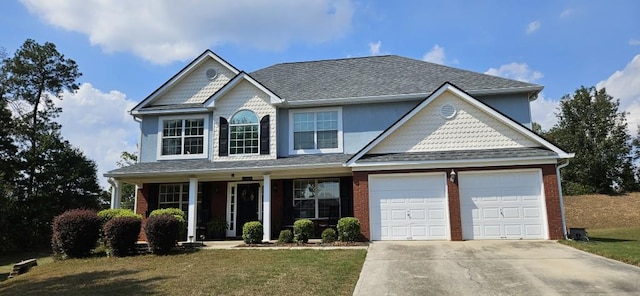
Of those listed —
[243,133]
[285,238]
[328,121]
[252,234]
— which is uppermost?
[328,121]

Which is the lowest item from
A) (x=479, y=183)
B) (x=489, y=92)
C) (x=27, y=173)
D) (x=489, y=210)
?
(x=489, y=210)

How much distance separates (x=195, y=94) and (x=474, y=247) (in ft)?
41.4

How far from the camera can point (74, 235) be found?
12.5 metres

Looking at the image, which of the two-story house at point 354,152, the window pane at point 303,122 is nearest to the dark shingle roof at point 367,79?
the two-story house at point 354,152

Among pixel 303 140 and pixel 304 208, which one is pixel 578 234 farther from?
pixel 303 140

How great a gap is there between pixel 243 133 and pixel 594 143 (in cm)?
3035

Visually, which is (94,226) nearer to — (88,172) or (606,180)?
(88,172)

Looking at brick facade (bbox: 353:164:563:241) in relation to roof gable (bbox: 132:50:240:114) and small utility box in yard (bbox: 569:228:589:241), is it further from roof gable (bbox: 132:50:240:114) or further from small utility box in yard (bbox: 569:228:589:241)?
roof gable (bbox: 132:50:240:114)

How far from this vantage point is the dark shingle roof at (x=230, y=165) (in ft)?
49.3

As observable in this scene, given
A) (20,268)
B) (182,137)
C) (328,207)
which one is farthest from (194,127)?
(20,268)

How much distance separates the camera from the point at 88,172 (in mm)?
27891

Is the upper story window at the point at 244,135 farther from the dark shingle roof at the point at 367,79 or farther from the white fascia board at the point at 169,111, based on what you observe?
the dark shingle roof at the point at 367,79

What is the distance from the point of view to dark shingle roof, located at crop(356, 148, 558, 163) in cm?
1338

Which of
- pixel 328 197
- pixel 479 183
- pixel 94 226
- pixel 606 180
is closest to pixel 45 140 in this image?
pixel 94 226
